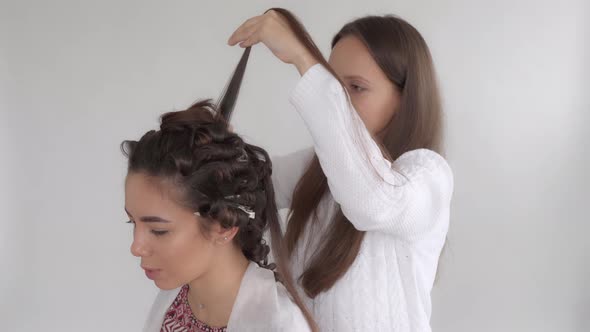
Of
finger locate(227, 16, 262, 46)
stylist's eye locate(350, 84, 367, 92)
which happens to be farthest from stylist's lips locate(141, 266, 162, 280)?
stylist's eye locate(350, 84, 367, 92)

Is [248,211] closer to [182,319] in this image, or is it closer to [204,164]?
[204,164]

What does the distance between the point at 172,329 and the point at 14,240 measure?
1151 mm

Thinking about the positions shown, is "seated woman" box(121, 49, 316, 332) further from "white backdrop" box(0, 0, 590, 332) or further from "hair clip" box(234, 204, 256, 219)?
"white backdrop" box(0, 0, 590, 332)

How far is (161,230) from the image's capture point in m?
1.07

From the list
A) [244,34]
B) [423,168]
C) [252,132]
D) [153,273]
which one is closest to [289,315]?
[153,273]

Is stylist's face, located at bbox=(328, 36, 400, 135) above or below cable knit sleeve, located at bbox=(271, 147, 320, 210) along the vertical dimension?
above

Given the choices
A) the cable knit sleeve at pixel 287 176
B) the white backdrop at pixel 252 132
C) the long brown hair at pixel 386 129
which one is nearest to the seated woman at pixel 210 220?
the long brown hair at pixel 386 129

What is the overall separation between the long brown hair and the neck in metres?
0.18

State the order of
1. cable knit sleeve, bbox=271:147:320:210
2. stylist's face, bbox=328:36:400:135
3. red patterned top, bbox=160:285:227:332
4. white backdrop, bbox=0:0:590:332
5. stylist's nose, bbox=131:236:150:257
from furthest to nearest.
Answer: white backdrop, bbox=0:0:590:332
cable knit sleeve, bbox=271:147:320:210
stylist's face, bbox=328:36:400:135
red patterned top, bbox=160:285:227:332
stylist's nose, bbox=131:236:150:257

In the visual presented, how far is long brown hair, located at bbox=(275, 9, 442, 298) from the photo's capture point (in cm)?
126

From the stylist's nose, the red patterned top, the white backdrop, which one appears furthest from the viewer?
the white backdrop

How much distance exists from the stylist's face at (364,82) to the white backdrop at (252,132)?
0.84 meters

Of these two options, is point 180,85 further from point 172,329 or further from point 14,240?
point 172,329

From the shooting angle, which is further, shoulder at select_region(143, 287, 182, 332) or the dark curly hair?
shoulder at select_region(143, 287, 182, 332)
